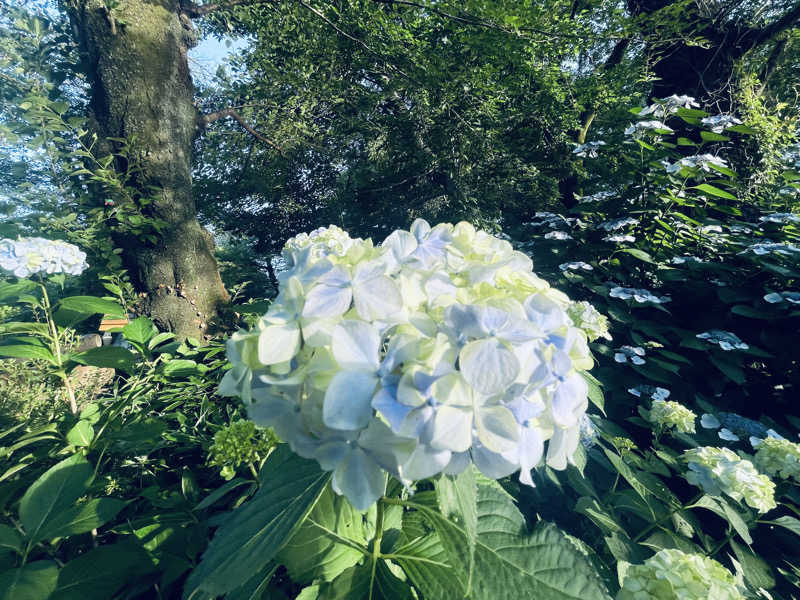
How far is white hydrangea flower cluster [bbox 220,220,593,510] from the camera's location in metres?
0.47

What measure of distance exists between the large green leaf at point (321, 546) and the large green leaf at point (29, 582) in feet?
1.52

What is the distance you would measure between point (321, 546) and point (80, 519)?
61 cm

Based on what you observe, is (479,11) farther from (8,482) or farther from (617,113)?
(8,482)

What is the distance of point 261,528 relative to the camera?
1.88ft

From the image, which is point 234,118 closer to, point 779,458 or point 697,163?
point 697,163

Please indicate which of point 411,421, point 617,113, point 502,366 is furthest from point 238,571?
point 617,113

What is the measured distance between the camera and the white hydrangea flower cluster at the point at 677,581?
67cm

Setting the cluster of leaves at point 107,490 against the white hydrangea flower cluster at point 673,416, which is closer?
the cluster of leaves at point 107,490

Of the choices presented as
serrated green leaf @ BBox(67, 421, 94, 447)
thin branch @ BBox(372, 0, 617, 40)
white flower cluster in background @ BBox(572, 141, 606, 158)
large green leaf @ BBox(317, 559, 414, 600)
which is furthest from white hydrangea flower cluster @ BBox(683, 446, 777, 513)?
thin branch @ BBox(372, 0, 617, 40)

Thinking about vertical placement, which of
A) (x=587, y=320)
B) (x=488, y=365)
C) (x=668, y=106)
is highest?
(x=668, y=106)

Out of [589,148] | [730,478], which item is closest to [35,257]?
[730,478]

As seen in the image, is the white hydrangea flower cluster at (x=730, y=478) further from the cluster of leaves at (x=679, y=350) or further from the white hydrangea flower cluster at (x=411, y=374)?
the white hydrangea flower cluster at (x=411, y=374)

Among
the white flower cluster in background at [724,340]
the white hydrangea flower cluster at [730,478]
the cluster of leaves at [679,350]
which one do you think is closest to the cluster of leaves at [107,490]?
the cluster of leaves at [679,350]

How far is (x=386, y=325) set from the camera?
536 mm
